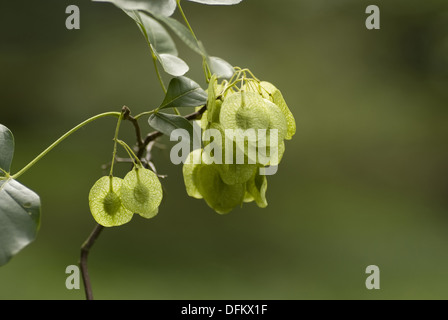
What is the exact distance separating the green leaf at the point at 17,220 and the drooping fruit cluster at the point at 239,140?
4.3 inches

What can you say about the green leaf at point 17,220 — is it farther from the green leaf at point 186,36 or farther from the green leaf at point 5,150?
the green leaf at point 186,36

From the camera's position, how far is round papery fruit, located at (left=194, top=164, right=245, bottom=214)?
322 millimetres

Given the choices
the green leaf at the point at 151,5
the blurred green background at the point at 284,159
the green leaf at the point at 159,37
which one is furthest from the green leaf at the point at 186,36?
the blurred green background at the point at 284,159

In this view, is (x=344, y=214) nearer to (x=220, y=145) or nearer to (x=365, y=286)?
(x=365, y=286)

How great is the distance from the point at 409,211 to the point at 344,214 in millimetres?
261

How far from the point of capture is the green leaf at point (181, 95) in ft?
1.03

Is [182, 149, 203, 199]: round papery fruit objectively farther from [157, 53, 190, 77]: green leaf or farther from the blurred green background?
the blurred green background

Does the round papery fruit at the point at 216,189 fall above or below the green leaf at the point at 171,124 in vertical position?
below

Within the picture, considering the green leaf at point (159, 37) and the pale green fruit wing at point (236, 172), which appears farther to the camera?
the green leaf at point (159, 37)

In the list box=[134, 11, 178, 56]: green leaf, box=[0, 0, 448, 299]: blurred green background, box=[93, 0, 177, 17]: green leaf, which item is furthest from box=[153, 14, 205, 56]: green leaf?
box=[0, 0, 448, 299]: blurred green background

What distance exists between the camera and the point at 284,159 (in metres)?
1.81

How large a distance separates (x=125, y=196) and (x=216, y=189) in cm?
6

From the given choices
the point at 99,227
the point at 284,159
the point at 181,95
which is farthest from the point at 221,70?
the point at 284,159

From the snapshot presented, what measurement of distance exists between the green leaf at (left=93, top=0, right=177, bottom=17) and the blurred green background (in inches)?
43.4
